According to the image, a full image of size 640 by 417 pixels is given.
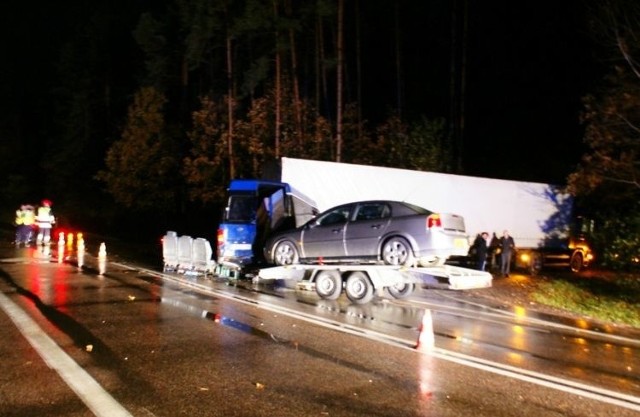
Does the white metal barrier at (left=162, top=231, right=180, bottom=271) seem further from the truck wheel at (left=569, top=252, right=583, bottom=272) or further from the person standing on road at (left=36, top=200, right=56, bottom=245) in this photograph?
the truck wheel at (left=569, top=252, right=583, bottom=272)

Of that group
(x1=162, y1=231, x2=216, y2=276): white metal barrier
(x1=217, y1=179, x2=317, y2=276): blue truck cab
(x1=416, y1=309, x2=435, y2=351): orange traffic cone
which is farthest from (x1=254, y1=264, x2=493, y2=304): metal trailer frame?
(x1=162, y1=231, x2=216, y2=276): white metal barrier

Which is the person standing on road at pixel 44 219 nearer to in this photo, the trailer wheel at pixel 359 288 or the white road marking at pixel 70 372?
the white road marking at pixel 70 372

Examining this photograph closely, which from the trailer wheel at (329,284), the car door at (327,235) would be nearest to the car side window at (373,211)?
the car door at (327,235)

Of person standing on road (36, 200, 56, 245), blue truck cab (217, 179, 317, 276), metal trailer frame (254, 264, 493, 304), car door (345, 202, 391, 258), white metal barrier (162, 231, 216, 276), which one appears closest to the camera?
metal trailer frame (254, 264, 493, 304)

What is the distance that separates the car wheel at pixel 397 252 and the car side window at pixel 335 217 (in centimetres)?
124

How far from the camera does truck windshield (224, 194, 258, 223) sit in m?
14.8

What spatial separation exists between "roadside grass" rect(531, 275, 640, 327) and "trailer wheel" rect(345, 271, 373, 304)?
489cm

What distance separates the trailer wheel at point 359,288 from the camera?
11750mm

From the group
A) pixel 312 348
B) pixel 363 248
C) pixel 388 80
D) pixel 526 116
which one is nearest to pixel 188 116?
pixel 388 80

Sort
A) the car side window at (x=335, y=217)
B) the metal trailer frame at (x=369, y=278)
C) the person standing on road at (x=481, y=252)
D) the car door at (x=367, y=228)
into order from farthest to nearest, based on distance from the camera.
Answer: the person standing on road at (x=481, y=252)
the car side window at (x=335, y=217)
the car door at (x=367, y=228)
the metal trailer frame at (x=369, y=278)

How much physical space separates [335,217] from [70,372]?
6983 mm

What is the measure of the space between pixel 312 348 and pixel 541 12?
3297 cm

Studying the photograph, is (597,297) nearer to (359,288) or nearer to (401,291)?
(401,291)

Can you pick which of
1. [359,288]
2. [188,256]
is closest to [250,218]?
[188,256]
